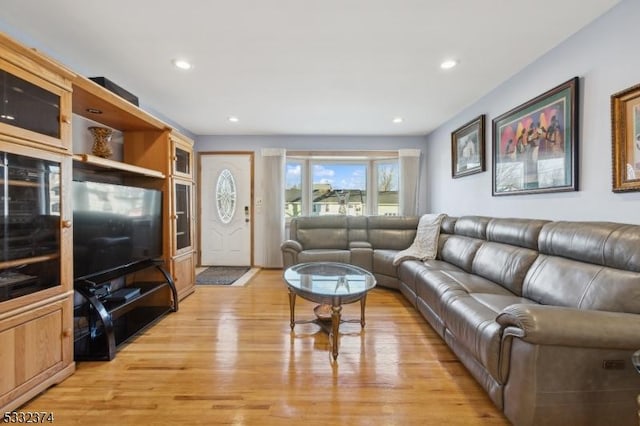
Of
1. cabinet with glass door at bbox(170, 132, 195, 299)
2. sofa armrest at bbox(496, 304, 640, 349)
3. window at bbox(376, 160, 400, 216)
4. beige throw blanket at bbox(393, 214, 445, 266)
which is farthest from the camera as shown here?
window at bbox(376, 160, 400, 216)

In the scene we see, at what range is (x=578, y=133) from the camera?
1.97 m

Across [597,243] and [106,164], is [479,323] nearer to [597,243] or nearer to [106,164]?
[597,243]

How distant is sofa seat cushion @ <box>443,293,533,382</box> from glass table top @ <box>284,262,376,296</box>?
Answer: 644 mm

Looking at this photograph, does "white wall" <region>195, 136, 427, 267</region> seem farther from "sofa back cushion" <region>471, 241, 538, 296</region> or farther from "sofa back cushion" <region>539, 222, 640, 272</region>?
"sofa back cushion" <region>539, 222, 640, 272</region>

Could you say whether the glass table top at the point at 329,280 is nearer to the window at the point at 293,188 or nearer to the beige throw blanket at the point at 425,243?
the beige throw blanket at the point at 425,243

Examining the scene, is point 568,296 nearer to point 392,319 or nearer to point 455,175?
point 392,319

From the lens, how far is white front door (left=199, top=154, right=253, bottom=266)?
15.6 feet

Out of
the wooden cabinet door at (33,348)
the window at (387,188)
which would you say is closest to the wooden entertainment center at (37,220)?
the wooden cabinet door at (33,348)

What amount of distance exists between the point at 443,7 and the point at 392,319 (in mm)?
2527

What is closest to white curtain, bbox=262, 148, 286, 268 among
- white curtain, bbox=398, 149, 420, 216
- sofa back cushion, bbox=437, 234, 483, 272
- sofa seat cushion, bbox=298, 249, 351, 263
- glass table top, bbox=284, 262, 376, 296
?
sofa seat cushion, bbox=298, 249, 351, 263

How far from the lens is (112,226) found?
2.26 metres

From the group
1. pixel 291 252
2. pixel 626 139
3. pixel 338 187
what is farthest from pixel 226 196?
pixel 626 139

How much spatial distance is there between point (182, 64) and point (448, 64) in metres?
2.33

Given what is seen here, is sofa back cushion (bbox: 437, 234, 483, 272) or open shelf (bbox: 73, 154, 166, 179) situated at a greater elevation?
open shelf (bbox: 73, 154, 166, 179)
